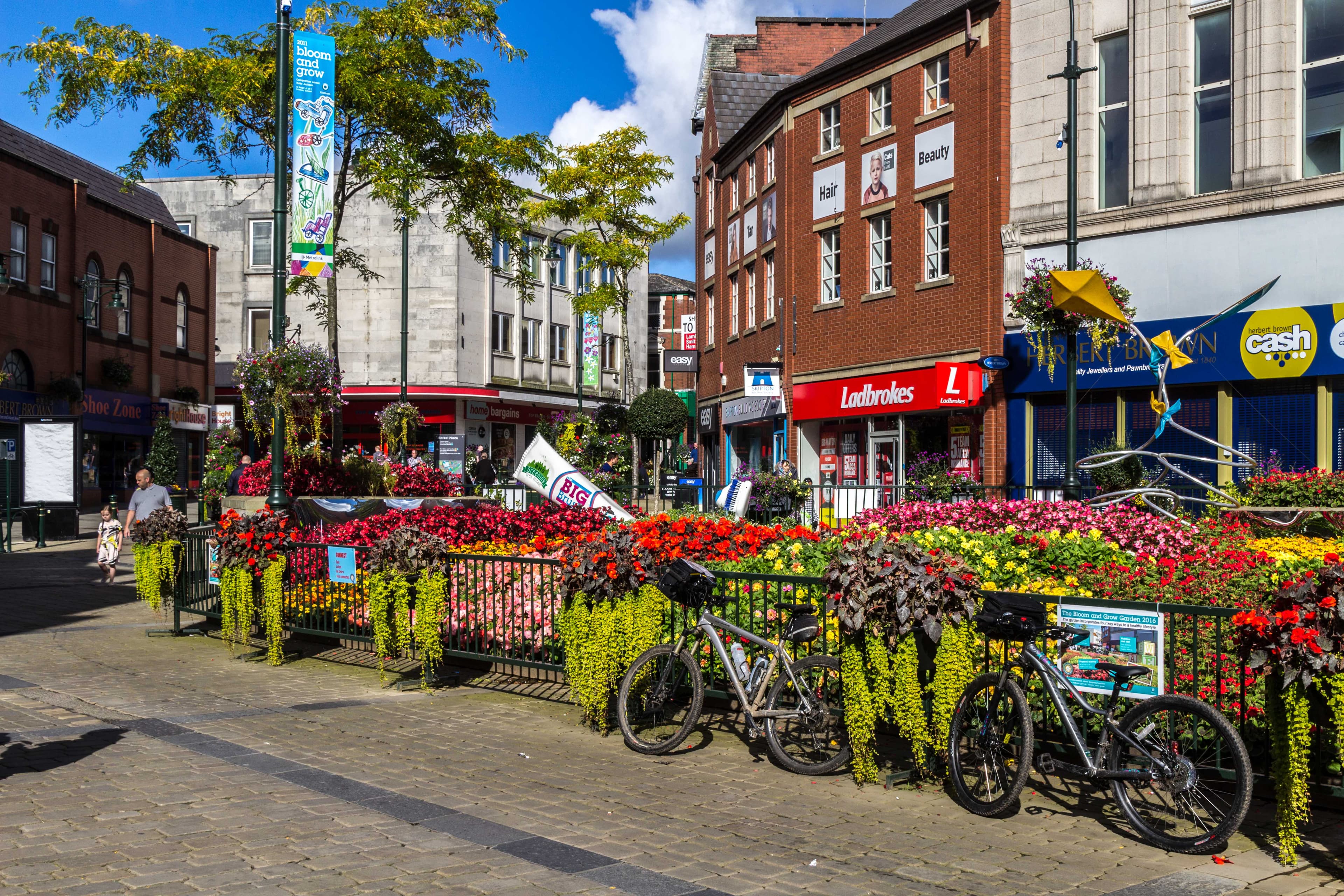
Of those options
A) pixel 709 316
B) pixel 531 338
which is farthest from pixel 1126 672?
pixel 531 338

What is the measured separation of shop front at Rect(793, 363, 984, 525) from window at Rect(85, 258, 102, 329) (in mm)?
21499

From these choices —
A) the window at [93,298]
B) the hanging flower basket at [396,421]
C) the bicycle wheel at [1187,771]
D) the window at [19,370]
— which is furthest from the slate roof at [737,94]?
the bicycle wheel at [1187,771]

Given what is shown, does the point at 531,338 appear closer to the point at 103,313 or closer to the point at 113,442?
the point at 103,313

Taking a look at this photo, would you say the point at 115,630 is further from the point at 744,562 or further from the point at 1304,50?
the point at 1304,50

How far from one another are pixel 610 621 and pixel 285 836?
Result: 9.06 feet

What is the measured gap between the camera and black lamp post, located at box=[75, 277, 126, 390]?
35.1 meters

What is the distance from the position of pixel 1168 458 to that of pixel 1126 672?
17.1 metres

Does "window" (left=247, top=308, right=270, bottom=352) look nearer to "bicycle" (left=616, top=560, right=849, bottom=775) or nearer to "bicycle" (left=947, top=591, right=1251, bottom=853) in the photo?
"bicycle" (left=616, top=560, right=849, bottom=775)

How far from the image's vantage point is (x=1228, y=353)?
65.5 feet

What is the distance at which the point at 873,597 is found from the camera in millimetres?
6441

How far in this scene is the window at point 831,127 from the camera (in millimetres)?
28297

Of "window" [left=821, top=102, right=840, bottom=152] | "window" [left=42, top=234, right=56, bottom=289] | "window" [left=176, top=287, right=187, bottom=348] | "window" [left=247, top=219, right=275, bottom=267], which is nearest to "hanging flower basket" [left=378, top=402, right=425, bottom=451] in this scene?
"window" [left=821, top=102, right=840, bottom=152]

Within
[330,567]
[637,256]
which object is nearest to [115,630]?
[330,567]

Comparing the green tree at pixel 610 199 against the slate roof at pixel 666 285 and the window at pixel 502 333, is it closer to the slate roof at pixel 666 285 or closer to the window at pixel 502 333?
the window at pixel 502 333
